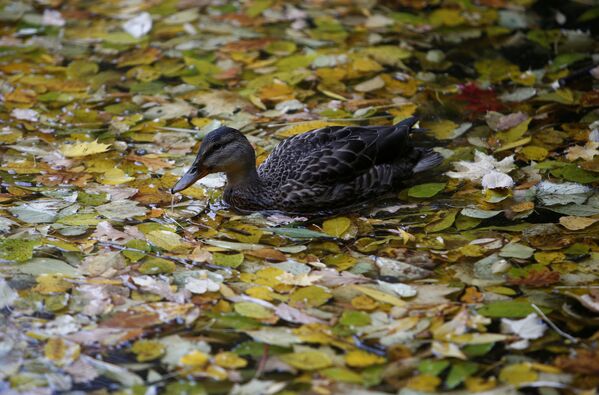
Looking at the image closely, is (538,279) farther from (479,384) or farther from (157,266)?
(157,266)

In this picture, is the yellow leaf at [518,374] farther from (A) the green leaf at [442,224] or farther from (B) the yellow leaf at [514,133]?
(B) the yellow leaf at [514,133]

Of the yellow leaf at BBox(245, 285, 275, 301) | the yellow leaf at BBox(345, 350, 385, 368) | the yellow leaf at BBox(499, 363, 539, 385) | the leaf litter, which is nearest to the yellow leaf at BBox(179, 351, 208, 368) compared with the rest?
the leaf litter

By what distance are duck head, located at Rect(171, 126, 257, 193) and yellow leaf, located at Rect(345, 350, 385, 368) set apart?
2.01 meters

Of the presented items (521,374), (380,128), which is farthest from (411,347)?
(380,128)

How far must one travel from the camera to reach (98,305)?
4.90 metres

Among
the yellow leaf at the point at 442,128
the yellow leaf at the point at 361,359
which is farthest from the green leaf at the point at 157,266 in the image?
the yellow leaf at the point at 442,128

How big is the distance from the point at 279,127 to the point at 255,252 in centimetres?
187

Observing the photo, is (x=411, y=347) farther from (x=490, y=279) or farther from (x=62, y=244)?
(x=62, y=244)

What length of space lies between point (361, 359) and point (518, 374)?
0.79 metres

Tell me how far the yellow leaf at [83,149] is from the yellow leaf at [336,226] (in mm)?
1906

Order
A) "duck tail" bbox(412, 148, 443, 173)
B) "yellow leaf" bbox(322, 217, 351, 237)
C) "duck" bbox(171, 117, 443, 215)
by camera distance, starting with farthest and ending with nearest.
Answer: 1. "duck tail" bbox(412, 148, 443, 173)
2. "duck" bbox(171, 117, 443, 215)
3. "yellow leaf" bbox(322, 217, 351, 237)

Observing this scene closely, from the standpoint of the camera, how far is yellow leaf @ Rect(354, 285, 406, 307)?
16.3 ft

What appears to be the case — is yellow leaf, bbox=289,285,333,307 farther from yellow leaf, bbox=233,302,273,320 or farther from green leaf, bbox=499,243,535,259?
green leaf, bbox=499,243,535,259

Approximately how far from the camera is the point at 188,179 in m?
6.03
